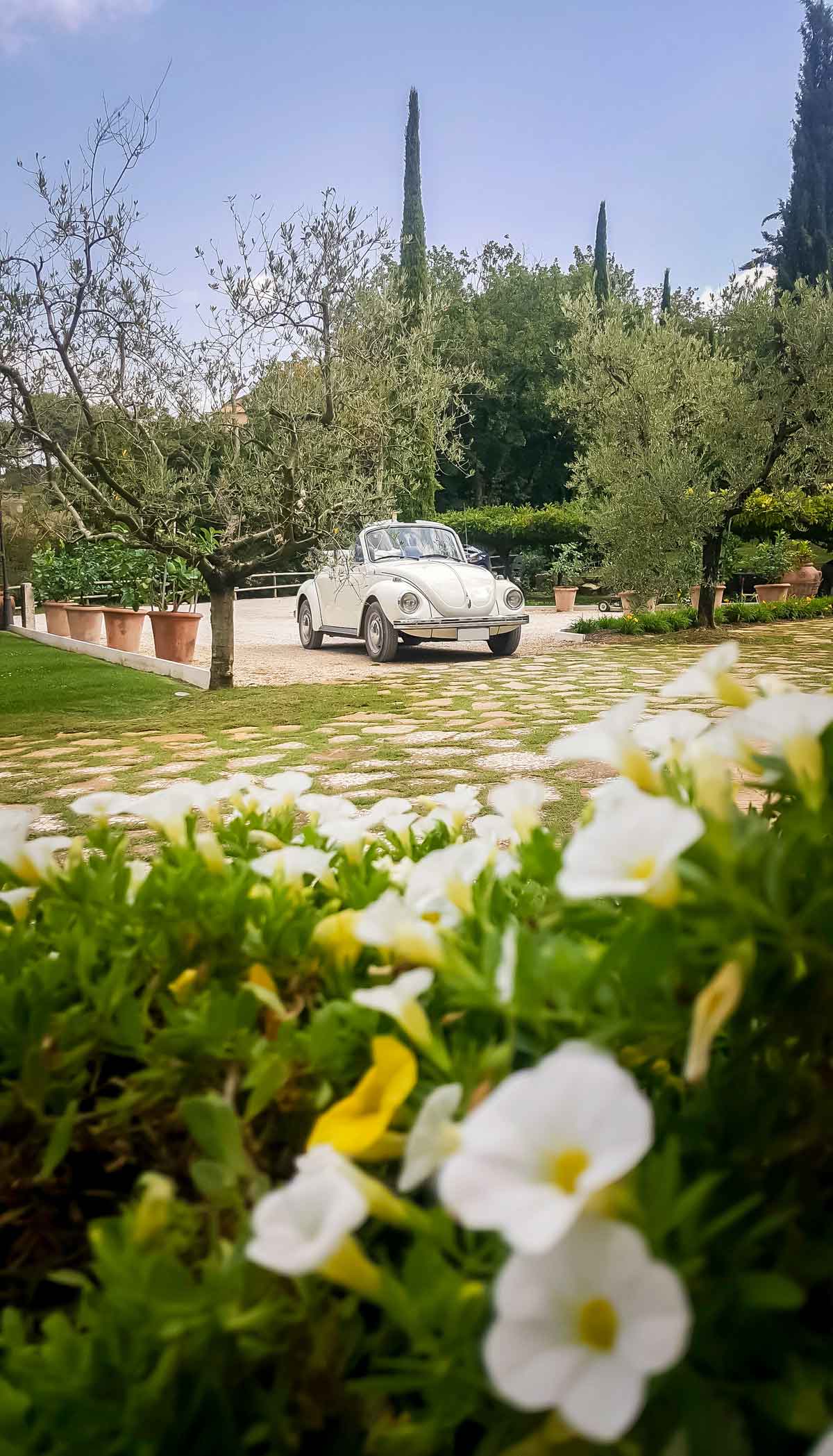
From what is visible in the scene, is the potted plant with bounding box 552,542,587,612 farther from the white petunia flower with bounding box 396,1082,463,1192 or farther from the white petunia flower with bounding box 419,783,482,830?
the white petunia flower with bounding box 396,1082,463,1192

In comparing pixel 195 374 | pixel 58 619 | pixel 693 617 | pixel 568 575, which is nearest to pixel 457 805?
pixel 195 374

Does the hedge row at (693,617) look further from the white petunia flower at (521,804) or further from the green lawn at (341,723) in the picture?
the white petunia flower at (521,804)

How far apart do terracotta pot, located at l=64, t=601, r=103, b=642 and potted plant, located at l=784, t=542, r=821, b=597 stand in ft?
44.8

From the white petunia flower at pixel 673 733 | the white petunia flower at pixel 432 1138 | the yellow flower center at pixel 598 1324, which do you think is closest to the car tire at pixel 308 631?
the white petunia flower at pixel 673 733

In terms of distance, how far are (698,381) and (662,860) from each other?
13649mm

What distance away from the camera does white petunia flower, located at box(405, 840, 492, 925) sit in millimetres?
781

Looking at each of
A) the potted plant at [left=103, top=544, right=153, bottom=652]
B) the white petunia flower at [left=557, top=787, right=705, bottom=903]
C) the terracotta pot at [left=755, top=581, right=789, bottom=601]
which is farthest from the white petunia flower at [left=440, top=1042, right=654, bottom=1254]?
the terracotta pot at [left=755, top=581, right=789, bottom=601]

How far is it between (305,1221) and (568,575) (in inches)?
810

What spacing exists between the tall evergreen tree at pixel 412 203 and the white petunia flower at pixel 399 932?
1027 inches

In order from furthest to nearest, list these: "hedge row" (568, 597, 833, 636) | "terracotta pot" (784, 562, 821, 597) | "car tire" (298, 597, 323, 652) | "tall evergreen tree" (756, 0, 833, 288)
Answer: "tall evergreen tree" (756, 0, 833, 288) → "terracotta pot" (784, 562, 821, 597) → "hedge row" (568, 597, 833, 636) → "car tire" (298, 597, 323, 652)

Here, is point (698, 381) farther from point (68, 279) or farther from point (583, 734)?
point (583, 734)

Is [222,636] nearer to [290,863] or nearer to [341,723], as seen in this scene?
[341,723]

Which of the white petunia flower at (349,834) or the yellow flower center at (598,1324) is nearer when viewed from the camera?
the yellow flower center at (598,1324)

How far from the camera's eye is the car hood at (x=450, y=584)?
417 inches
